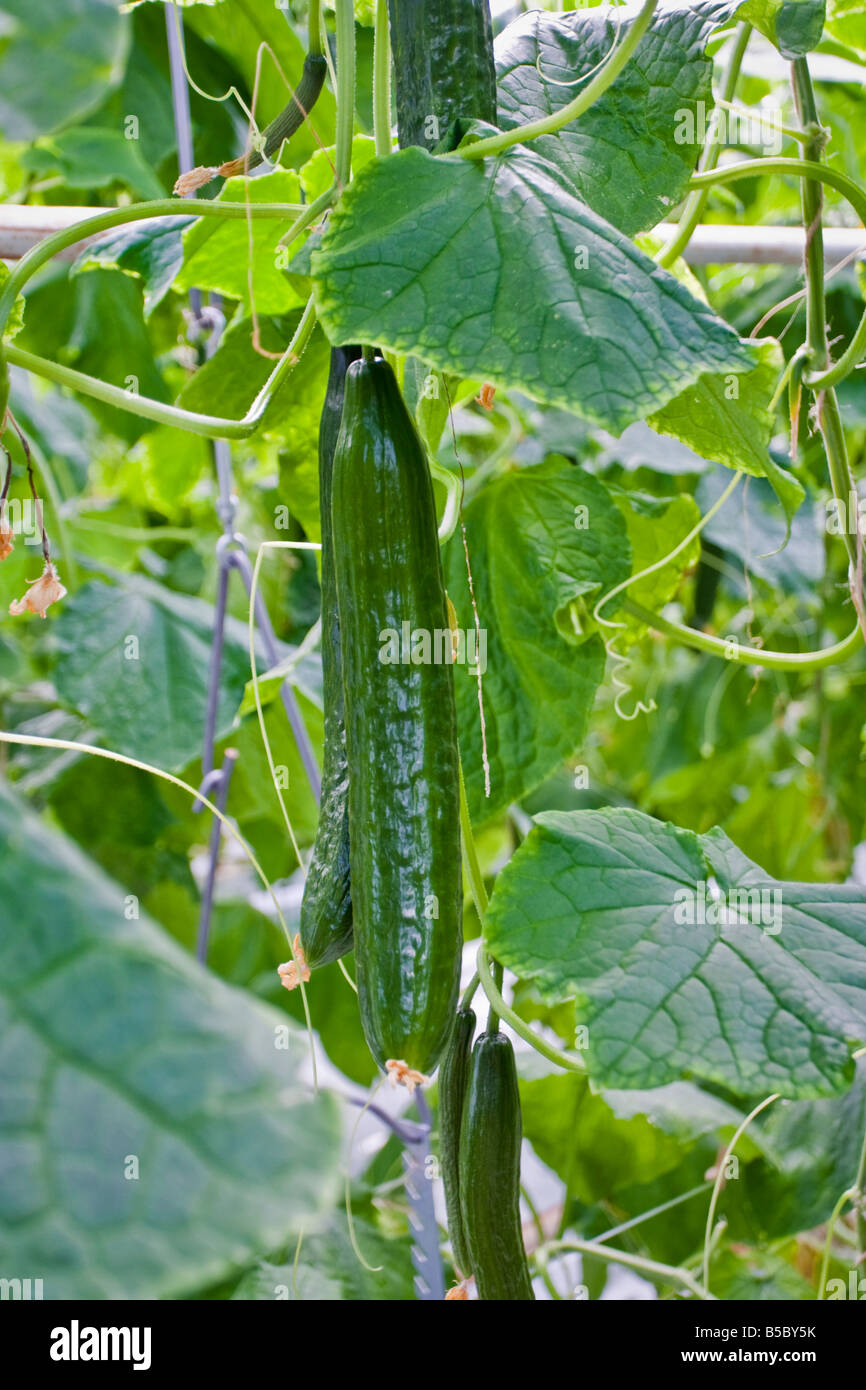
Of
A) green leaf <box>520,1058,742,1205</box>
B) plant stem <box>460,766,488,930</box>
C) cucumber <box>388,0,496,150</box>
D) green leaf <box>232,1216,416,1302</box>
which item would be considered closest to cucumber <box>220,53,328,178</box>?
cucumber <box>388,0,496,150</box>

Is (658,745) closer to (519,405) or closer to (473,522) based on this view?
(519,405)

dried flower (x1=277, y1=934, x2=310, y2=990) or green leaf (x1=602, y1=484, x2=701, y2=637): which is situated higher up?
green leaf (x1=602, y1=484, x2=701, y2=637)

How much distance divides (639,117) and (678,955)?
45cm

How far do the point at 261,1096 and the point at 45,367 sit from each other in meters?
0.47

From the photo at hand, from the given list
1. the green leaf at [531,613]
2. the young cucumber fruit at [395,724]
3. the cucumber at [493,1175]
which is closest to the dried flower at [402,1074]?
the young cucumber fruit at [395,724]

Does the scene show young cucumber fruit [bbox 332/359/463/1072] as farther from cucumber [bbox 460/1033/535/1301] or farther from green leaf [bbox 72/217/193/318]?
green leaf [bbox 72/217/193/318]

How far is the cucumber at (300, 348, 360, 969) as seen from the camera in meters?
0.56

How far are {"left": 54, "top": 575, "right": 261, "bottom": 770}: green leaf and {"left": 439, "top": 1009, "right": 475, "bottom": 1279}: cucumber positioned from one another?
0.43 meters

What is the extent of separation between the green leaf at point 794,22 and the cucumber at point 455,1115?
556 mm

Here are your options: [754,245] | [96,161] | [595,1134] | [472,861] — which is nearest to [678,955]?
[472,861]

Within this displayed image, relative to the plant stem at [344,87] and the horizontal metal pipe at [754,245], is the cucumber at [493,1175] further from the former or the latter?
the horizontal metal pipe at [754,245]

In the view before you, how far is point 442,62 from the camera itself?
503 mm

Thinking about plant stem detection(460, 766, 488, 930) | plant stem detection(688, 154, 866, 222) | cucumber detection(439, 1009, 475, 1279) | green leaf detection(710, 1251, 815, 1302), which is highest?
plant stem detection(688, 154, 866, 222)
